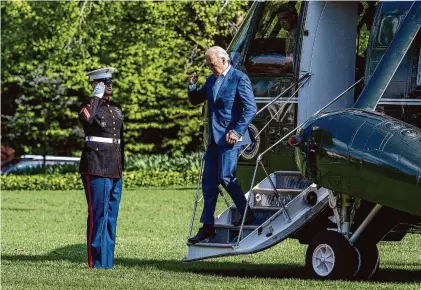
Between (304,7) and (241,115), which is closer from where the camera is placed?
(241,115)

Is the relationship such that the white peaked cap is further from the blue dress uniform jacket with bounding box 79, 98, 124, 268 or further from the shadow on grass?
the shadow on grass

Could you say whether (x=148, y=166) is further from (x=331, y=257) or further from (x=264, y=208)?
(x=331, y=257)

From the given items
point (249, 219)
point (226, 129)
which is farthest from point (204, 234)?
point (226, 129)

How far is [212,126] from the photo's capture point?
12.9 meters

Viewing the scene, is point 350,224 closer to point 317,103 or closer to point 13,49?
point 317,103

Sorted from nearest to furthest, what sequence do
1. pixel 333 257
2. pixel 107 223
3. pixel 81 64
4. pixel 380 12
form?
pixel 333 257 → pixel 380 12 → pixel 107 223 → pixel 81 64

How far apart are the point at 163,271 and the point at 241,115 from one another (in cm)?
181

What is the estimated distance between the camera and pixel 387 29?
41.4ft

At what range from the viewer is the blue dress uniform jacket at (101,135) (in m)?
13.6

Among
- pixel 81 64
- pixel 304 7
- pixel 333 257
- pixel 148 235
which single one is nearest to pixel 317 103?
pixel 304 7

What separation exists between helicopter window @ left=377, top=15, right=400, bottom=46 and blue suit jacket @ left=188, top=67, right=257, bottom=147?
4.71 feet

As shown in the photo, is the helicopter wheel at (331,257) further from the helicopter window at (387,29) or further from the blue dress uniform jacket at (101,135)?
the blue dress uniform jacket at (101,135)

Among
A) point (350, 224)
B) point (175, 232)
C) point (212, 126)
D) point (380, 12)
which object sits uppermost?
point (380, 12)

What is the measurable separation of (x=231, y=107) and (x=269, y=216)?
4.42 ft
